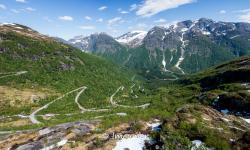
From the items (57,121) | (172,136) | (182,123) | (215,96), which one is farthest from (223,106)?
(172,136)

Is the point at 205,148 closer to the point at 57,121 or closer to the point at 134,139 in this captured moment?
the point at 134,139

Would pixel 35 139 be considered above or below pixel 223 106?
above

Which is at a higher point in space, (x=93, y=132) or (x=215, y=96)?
(x=93, y=132)

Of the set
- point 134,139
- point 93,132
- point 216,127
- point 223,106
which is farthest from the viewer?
point 223,106

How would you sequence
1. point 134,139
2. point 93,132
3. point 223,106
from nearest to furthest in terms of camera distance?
point 134,139 < point 93,132 < point 223,106

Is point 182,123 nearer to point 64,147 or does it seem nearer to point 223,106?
point 64,147

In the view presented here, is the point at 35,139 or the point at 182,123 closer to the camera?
the point at 182,123

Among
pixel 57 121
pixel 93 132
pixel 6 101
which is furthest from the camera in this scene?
pixel 6 101

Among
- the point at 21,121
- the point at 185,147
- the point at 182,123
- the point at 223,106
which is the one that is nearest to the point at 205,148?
the point at 185,147

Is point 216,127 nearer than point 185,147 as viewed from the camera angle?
No
